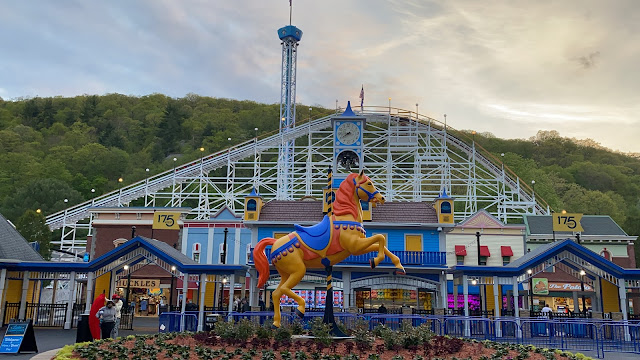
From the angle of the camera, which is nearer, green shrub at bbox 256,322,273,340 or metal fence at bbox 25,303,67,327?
green shrub at bbox 256,322,273,340

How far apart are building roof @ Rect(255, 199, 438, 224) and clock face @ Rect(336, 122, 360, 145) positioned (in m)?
6.00

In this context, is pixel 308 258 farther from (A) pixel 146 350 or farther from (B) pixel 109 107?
(B) pixel 109 107

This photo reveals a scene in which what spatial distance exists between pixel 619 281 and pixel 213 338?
17.2 m

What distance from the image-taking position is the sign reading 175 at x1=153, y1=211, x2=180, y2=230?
3312 centimetres

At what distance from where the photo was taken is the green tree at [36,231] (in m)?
35.8

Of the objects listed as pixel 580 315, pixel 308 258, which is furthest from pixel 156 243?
pixel 580 315

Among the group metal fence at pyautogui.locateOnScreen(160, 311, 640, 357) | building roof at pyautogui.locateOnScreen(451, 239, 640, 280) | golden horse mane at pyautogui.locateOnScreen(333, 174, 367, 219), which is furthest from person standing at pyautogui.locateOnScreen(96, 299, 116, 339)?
building roof at pyautogui.locateOnScreen(451, 239, 640, 280)

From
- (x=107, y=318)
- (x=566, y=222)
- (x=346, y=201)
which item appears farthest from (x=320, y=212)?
(x=107, y=318)

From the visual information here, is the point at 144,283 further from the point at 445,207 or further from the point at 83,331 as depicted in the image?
the point at 83,331

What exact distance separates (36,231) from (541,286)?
108 ft

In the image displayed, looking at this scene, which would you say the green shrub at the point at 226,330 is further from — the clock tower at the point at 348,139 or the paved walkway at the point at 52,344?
the clock tower at the point at 348,139

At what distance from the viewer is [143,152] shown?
73.9 meters

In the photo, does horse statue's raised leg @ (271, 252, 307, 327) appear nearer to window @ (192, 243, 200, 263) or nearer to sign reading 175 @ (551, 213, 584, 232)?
sign reading 175 @ (551, 213, 584, 232)

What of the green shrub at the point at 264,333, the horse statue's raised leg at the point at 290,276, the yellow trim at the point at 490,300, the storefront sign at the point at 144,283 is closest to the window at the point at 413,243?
the yellow trim at the point at 490,300
